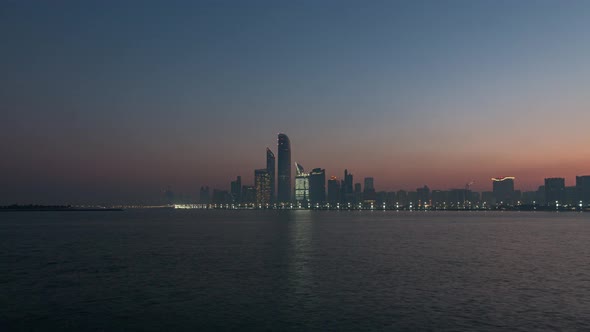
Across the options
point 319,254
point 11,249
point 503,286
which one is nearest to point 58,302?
point 503,286

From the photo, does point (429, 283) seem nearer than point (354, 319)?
No

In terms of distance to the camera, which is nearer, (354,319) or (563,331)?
(563,331)

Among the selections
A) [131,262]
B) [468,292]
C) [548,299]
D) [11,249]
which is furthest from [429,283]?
[11,249]

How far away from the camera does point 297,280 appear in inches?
1779

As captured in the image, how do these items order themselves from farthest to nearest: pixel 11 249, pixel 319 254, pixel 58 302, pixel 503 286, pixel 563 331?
1. pixel 11 249
2. pixel 319 254
3. pixel 503 286
4. pixel 58 302
5. pixel 563 331

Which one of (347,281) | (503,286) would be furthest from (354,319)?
(503,286)

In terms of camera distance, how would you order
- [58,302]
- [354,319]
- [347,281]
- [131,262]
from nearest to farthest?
[354,319], [58,302], [347,281], [131,262]

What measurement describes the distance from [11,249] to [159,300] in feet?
170

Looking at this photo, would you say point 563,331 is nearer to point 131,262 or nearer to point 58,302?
point 58,302

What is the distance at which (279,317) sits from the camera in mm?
30938

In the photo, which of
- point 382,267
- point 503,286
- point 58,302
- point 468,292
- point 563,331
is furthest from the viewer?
point 382,267

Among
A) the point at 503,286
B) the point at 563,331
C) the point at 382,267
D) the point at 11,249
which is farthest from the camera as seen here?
the point at 11,249

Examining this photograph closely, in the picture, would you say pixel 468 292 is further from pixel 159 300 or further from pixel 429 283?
pixel 159 300

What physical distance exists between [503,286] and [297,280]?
1779 cm
